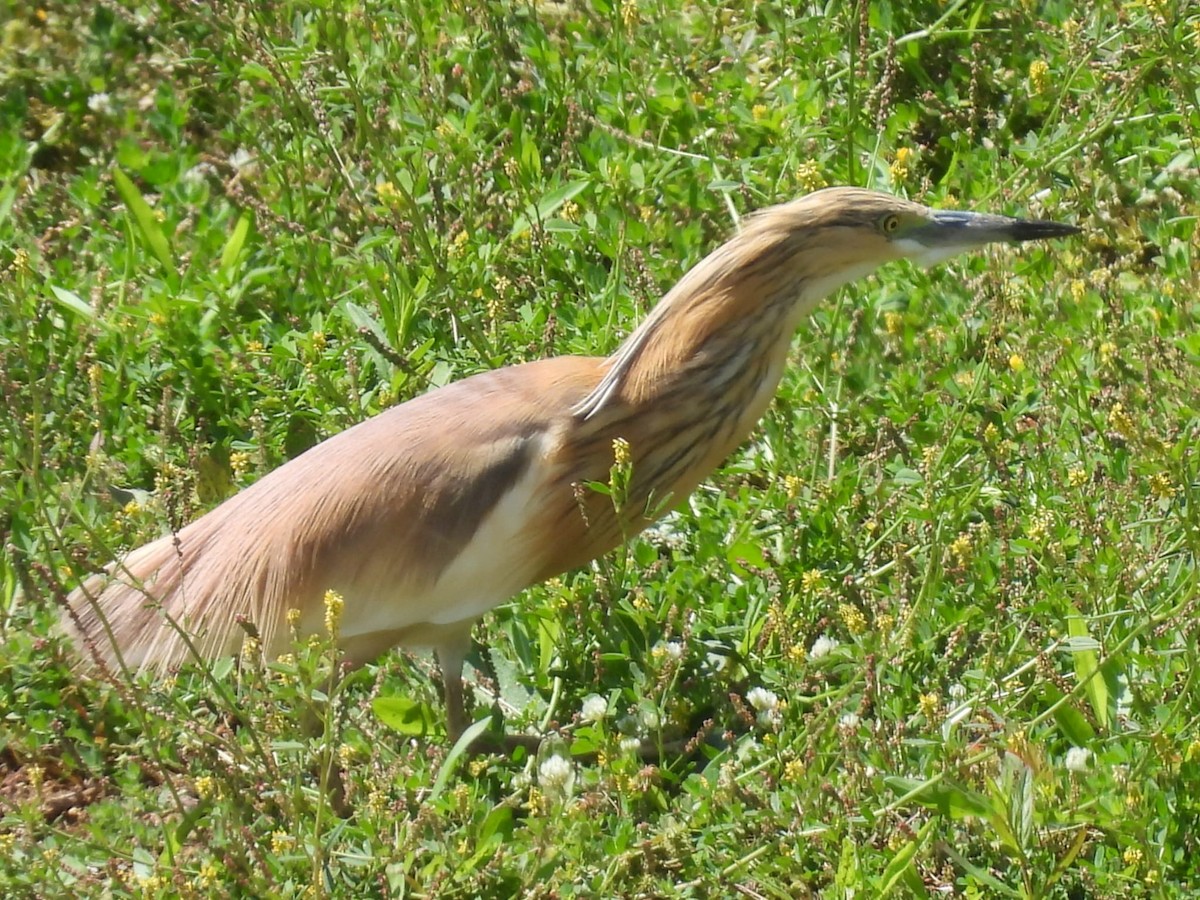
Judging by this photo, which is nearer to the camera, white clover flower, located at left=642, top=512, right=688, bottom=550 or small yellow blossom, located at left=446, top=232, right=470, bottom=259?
white clover flower, located at left=642, top=512, right=688, bottom=550

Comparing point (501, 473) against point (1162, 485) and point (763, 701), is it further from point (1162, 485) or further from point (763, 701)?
point (1162, 485)

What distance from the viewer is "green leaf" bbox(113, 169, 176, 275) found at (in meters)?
4.67

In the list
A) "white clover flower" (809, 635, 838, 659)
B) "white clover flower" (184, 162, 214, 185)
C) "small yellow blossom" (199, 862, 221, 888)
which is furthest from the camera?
"white clover flower" (184, 162, 214, 185)

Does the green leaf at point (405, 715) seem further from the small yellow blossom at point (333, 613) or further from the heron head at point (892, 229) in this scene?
the heron head at point (892, 229)

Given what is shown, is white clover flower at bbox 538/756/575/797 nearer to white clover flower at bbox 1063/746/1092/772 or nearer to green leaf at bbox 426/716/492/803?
green leaf at bbox 426/716/492/803

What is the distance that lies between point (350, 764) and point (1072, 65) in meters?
2.34

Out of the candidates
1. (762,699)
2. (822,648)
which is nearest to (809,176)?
(822,648)

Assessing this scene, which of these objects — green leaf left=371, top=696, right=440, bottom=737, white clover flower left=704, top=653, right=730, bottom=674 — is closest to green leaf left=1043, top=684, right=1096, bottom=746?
white clover flower left=704, top=653, right=730, bottom=674

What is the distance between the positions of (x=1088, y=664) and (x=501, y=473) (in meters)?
1.21

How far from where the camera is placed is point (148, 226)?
471 cm

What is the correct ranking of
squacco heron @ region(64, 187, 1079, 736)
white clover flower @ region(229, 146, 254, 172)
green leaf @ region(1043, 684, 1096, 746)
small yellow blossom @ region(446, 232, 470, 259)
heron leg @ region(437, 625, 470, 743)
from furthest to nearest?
white clover flower @ region(229, 146, 254, 172) → small yellow blossom @ region(446, 232, 470, 259) → heron leg @ region(437, 625, 470, 743) → squacco heron @ region(64, 187, 1079, 736) → green leaf @ region(1043, 684, 1096, 746)

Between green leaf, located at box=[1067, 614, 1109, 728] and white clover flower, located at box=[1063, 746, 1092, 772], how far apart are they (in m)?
0.08

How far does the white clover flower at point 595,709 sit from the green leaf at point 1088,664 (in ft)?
3.03

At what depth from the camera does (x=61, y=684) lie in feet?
12.3
